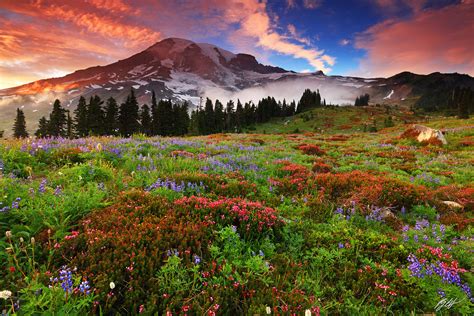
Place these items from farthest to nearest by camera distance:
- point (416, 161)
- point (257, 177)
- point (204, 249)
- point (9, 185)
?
point (416, 161) → point (257, 177) → point (9, 185) → point (204, 249)

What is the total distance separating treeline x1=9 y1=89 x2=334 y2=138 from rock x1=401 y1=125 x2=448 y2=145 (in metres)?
29.0

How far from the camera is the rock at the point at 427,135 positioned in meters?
20.3

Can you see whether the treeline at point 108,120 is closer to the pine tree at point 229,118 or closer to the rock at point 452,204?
the pine tree at point 229,118

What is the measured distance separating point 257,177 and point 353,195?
302cm

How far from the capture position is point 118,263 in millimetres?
3029

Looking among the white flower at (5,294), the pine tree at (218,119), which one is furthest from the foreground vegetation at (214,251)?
the pine tree at (218,119)

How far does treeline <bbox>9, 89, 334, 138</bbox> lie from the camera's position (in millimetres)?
61625

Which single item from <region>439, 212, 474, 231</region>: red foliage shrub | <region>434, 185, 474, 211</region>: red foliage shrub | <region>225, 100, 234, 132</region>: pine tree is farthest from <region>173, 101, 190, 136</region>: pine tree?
<region>439, 212, 474, 231</region>: red foliage shrub

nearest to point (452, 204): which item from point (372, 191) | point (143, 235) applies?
point (372, 191)

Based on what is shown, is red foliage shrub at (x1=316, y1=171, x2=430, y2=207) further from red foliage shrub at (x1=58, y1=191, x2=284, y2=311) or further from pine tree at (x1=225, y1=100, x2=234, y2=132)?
pine tree at (x1=225, y1=100, x2=234, y2=132)

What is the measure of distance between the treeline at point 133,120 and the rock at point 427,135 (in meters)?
29.0

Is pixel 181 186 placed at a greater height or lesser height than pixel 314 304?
greater

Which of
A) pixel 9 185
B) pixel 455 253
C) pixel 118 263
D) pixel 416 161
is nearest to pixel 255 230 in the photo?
pixel 118 263

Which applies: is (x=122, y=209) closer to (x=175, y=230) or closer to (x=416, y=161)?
(x=175, y=230)
